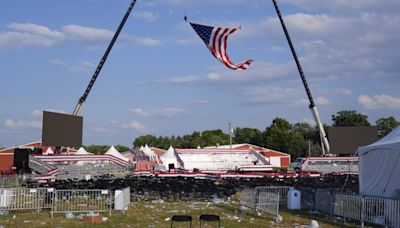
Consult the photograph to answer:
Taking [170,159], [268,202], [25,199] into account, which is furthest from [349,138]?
[25,199]

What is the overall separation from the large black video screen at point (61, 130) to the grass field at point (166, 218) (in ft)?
82.1

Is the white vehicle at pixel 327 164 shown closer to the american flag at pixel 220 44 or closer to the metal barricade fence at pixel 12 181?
the american flag at pixel 220 44

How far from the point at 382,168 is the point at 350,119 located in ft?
271

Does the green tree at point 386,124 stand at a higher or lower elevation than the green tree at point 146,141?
higher

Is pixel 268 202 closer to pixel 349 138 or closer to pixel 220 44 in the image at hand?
pixel 220 44

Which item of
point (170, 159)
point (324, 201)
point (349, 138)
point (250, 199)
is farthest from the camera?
point (170, 159)

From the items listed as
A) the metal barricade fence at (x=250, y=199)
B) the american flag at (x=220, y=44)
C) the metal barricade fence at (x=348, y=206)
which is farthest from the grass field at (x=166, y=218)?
the american flag at (x=220, y=44)

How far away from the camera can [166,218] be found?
54.0 feet

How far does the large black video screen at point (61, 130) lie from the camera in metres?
43.1

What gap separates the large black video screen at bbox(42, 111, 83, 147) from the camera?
43134 mm

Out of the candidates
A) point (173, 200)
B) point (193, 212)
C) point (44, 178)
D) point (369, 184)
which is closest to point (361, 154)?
point (369, 184)

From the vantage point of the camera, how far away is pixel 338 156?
54.6 meters

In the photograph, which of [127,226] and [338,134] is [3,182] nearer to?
[127,226]

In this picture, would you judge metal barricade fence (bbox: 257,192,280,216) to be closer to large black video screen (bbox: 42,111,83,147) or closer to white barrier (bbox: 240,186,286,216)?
white barrier (bbox: 240,186,286,216)
